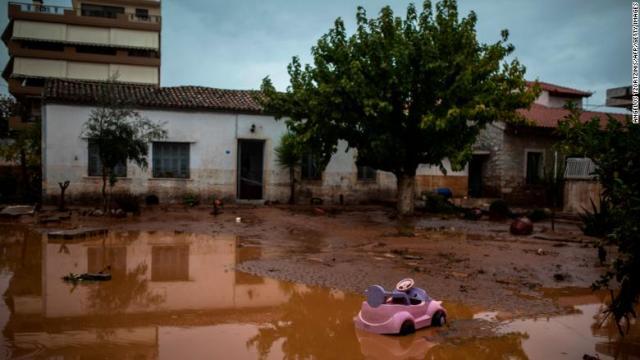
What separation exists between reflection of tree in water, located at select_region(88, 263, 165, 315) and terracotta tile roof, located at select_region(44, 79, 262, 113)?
1247cm

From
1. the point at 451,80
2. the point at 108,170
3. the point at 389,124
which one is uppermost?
the point at 451,80

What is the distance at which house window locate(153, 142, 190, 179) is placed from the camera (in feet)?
68.7

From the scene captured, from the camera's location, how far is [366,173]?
77.3 feet

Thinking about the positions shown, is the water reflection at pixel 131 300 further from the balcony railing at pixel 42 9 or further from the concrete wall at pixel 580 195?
the balcony railing at pixel 42 9

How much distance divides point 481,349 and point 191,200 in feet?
54.9

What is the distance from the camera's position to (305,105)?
1764 cm

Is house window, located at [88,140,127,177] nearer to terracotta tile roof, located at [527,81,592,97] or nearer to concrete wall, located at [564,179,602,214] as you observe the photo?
concrete wall, located at [564,179,602,214]

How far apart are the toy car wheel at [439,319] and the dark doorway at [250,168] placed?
1670 cm

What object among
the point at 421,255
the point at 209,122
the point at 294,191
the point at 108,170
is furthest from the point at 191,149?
the point at 421,255

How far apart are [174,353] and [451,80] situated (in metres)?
13.4

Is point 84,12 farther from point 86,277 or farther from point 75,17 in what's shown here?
point 86,277

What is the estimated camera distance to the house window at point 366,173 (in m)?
23.4

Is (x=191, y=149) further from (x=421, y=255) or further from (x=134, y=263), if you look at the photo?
(x=421, y=255)

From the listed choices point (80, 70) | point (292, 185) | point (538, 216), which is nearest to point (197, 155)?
point (292, 185)
